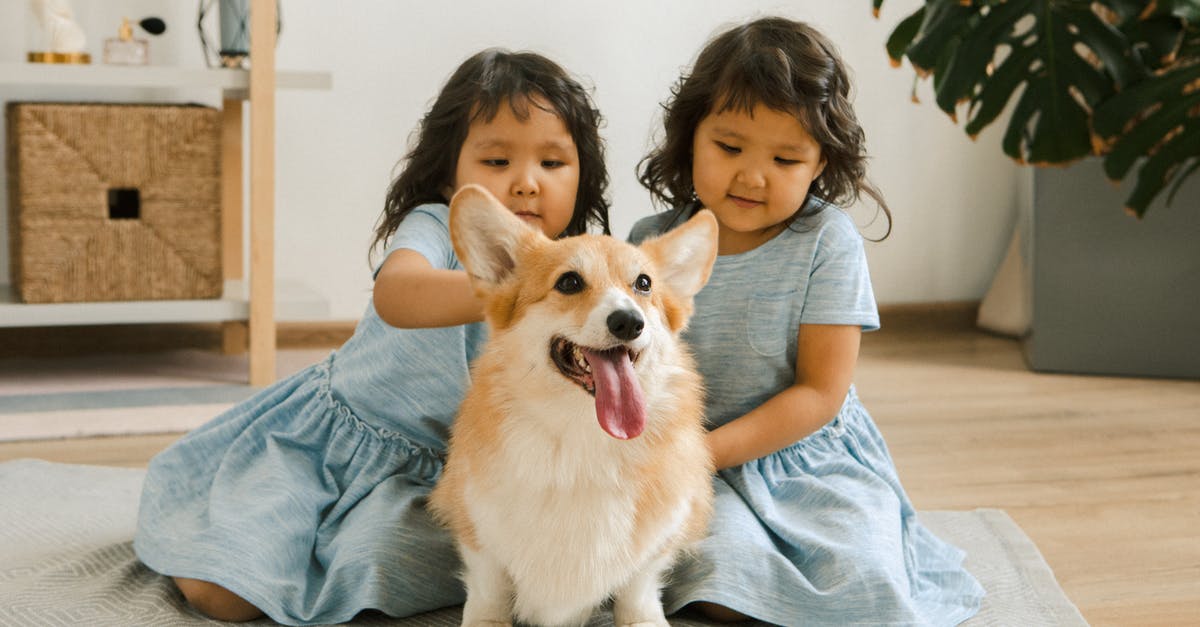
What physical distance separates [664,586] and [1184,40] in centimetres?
80

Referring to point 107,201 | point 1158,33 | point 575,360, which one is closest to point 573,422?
point 575,360

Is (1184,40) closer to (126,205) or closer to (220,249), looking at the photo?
(220,249)

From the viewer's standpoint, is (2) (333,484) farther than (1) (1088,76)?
Yes

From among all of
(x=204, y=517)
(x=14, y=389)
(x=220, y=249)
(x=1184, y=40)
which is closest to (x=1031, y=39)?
(x=1184, y=40)

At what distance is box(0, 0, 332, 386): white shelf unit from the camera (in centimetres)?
246

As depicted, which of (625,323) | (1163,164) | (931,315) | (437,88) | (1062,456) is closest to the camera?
(1163,164)

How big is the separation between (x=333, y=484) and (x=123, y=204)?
1.56 metres

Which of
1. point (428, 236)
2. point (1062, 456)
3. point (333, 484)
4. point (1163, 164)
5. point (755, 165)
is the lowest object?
point (1062, 456)

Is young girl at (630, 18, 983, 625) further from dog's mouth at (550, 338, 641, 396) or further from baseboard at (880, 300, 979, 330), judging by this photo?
baseboard at (880, 300, 979, 330)

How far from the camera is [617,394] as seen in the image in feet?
3.52

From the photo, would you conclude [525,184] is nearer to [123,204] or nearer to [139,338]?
[123,204]

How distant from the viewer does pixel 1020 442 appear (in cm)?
225

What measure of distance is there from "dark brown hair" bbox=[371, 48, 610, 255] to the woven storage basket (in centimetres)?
114

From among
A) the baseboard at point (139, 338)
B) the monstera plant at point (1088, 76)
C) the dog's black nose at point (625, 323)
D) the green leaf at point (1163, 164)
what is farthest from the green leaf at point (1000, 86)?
the baseboard at point (139, 338)
